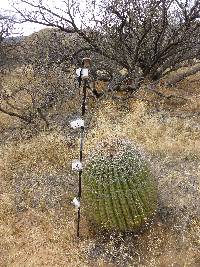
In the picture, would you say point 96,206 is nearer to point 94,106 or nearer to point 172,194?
point 172,194

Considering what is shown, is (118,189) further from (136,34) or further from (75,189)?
(136,34)

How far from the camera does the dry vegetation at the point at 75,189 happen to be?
4.66 meters

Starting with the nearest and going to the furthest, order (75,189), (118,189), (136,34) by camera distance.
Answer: (118,189)
(75,189)
(136,34)

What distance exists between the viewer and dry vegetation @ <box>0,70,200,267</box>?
15.3 ft

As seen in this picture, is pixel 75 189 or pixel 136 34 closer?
A: pixel 75 189

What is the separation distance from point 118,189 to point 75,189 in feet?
4.30

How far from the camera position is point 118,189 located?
4.56 m

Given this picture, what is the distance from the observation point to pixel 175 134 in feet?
23.0

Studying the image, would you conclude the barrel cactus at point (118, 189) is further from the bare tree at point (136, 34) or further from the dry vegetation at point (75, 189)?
the bare tree at point (136, 34)

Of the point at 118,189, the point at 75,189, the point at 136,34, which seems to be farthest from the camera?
the point at 136,34

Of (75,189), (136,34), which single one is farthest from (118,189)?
(136,34)

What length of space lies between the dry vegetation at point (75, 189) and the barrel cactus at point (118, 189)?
235 millimetres

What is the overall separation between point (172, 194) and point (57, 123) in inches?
127

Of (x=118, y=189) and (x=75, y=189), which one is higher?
(x=118, y=189)
